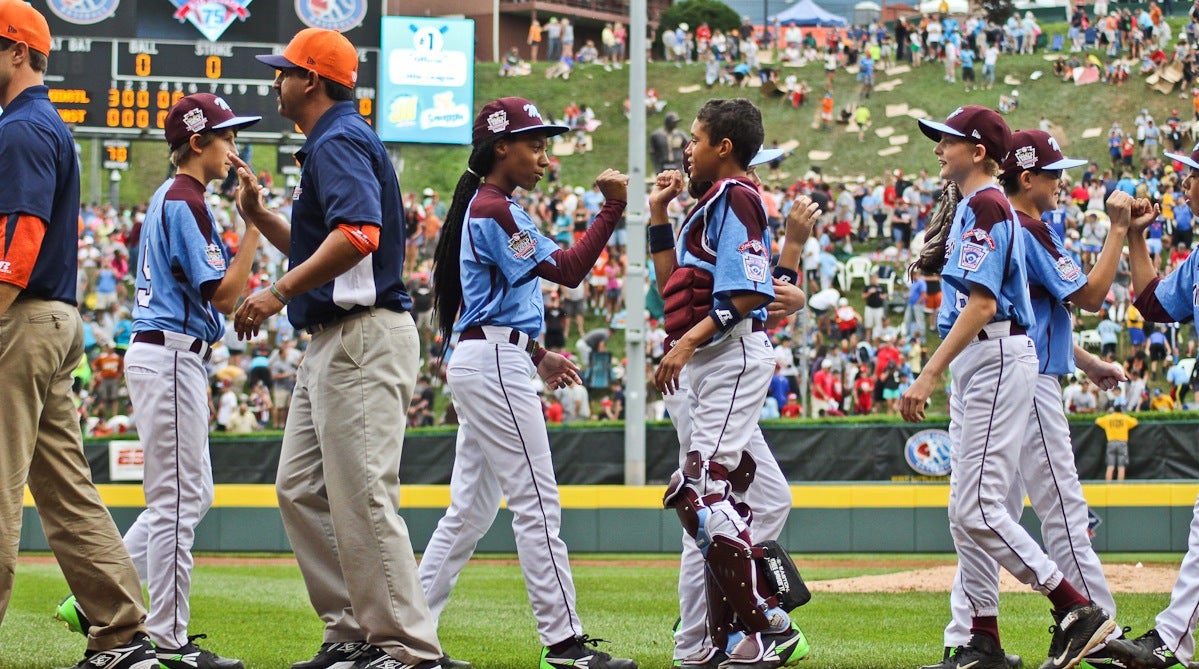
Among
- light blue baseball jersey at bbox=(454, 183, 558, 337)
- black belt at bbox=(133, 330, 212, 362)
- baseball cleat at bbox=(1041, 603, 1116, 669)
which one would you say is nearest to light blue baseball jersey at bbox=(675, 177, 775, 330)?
light blue baseball jersey at bbox=(454, 183, 558, 337)

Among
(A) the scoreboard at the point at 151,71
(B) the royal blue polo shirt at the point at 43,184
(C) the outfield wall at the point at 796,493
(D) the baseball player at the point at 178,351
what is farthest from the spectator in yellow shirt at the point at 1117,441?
(B) the royal blue polo shirt at the point at 43,184

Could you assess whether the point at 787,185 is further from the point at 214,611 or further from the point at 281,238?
the point at 281,238

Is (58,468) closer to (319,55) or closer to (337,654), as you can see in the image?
(337,654)

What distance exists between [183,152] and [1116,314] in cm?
2335

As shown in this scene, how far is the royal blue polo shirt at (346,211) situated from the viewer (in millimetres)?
5508

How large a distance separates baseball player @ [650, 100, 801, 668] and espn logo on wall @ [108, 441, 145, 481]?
1411 centimetres

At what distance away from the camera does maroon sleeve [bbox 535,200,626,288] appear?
6277mm

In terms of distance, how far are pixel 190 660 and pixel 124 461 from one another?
1349 centimetres

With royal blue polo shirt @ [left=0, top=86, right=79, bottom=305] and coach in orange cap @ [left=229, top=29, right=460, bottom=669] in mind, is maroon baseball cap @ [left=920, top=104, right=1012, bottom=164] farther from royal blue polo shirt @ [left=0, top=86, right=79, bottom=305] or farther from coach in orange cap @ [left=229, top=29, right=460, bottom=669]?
royal blue polo shirt @ [left=0, top=86, right=79, bottom=305]

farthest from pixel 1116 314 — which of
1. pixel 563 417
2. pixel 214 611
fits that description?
pixel 214 611

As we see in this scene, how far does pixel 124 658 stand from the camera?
5.71 m

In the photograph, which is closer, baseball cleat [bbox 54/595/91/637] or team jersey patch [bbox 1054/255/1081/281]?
baseball cleat [bbox 54/595/91/637]

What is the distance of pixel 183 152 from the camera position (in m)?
7.00

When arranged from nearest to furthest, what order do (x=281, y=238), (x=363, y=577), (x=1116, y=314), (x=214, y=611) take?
1. (x=363, y=577)
2. (x=281, y=238)
3. (x=214, y=611)
4. (x=1116, y=314)
